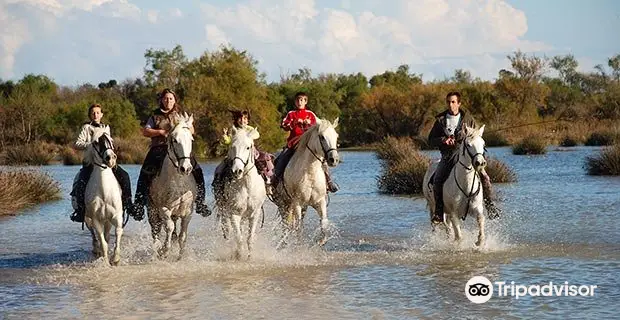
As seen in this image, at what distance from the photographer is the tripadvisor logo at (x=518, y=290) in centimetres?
871

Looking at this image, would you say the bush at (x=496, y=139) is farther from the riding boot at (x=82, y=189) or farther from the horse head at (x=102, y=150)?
the horse head at (x=102, y=150)

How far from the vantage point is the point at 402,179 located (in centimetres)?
2298

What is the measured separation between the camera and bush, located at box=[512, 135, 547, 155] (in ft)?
132

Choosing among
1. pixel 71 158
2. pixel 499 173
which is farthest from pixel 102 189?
pixel 71 158

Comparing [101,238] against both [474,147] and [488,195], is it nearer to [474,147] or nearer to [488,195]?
[474,147]

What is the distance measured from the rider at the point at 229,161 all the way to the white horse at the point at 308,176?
13.2 inches

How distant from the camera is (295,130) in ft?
41.0

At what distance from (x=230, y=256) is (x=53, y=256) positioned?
3325 mm

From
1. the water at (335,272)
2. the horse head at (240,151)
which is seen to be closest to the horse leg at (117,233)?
the water at (335,272)

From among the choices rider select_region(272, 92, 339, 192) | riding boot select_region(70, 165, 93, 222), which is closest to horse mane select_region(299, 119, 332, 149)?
rider select_region(272, 92, 339, 192)

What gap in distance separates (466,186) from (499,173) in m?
13.6

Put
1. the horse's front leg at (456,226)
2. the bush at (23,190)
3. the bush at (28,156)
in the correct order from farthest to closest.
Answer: the bush at (28,156)
the bush at (23,190)
the horse's front leg at (456,226)

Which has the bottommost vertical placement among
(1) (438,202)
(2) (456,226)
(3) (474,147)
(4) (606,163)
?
(2) (456,226)

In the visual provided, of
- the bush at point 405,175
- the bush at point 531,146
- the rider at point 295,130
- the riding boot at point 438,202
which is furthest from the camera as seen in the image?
the bush at point 531,146
